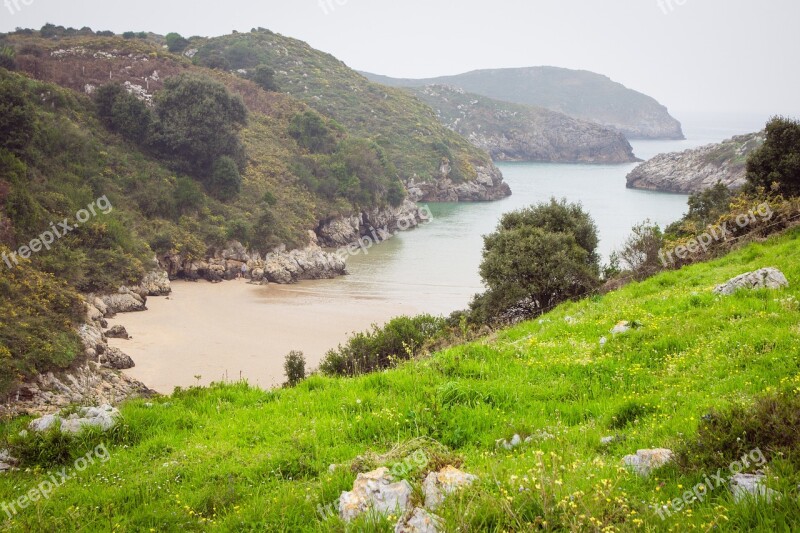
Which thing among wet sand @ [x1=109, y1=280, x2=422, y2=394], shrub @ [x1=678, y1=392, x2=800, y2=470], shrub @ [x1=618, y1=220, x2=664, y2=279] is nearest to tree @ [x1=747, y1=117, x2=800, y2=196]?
shrub @ [x1=618, y1=220, x2=664, y2=279]

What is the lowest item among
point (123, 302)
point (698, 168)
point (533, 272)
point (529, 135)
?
point (123, 302)

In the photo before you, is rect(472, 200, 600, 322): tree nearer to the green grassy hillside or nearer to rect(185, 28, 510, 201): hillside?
rect(185, 28, 510, 201): hillside

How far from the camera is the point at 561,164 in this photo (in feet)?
554

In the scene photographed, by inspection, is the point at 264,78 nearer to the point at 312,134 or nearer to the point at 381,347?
the point at 312,134

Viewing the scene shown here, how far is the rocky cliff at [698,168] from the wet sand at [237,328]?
72.4m

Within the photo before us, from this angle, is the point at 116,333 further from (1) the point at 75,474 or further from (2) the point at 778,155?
(2) the point at 778,155

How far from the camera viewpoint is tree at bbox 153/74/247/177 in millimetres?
48406

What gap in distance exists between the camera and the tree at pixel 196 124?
159 feet

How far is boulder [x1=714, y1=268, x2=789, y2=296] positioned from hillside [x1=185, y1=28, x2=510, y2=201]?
80.6m

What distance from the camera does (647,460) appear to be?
217 inches

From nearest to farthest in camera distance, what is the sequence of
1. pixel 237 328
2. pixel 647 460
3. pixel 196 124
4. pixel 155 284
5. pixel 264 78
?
1. pixel 647 460
2. pixel 237 328
3. pixel 155 284
4. pixel 196 124
5. pixel 264 78

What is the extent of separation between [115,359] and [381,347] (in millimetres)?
12962

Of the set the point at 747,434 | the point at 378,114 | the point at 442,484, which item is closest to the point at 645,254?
the point at 747,434

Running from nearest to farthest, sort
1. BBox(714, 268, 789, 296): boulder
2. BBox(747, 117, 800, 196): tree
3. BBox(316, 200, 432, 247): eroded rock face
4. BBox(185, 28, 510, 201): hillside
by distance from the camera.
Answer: BBox(714, 268, 789, 296): boulder
BBox(747, 117, 800, 196): tree
BBox(316, 200, 432, 247): eroded rock face
BBox(185, 28, 510, 201): hillside
